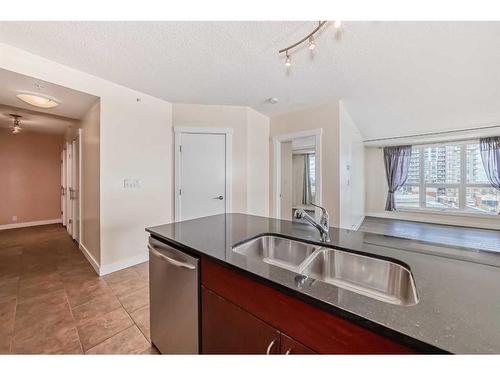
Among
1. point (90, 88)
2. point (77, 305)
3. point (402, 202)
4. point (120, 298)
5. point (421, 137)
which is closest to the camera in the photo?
point (77, 305)

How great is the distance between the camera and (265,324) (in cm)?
81

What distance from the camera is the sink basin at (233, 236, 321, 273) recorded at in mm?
1249

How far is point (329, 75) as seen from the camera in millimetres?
2514

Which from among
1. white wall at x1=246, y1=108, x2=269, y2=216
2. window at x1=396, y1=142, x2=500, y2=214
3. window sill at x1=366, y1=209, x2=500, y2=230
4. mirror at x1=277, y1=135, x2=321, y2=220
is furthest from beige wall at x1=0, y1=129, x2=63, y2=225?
window at x1=396, y1=142, x2=500, y2=214

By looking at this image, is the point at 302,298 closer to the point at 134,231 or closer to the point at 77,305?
the point at 77,305

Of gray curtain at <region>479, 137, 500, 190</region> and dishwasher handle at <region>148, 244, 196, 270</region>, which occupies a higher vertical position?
gray curtain at <region>479, 137, 500, 190</region>

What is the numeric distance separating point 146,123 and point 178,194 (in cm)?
117

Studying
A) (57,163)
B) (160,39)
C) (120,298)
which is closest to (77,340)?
(120,298)

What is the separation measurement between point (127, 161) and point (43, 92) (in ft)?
3.74

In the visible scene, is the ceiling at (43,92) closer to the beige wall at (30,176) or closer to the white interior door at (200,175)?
the white interior door at (200,175)

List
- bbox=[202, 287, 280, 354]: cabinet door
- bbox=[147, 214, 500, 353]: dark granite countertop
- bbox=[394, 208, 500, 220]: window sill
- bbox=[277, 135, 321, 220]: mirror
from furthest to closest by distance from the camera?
bbox=[394, 208, 500, 220]: window sill → bbox=[277, 135, 321, 220]: mirror → bbox=[202, 287, 280, 354]: cabinet door → bbox=[147, 214, 500, 353]: dark granite countertop

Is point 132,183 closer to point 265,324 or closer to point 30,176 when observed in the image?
point 265,324

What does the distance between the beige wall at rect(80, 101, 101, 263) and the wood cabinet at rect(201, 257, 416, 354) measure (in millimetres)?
2374

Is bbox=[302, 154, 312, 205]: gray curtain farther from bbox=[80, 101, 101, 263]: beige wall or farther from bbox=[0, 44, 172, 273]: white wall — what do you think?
bbox=[80, 101, 101, 263]: beige wall
